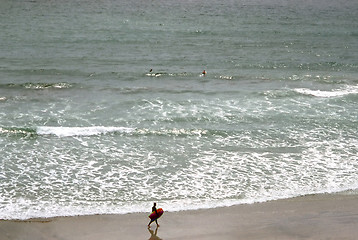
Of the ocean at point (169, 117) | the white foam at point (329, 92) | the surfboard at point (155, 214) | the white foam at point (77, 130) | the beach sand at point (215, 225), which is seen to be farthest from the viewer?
the white foam at point (329, 92)

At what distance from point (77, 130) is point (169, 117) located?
19.3 feet

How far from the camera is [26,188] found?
21.7 meters

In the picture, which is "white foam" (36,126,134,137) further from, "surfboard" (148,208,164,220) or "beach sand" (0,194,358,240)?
"surfboard" (148,208,164,220)

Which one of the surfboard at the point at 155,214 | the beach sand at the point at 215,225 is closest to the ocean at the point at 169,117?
the beach sand at the point at 215,225

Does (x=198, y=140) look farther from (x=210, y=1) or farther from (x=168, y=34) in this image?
(x=210, y=1)

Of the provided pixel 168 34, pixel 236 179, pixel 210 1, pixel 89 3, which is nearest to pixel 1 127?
pixel 236 179

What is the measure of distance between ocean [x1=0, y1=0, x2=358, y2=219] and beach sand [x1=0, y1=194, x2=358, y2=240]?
724 mm

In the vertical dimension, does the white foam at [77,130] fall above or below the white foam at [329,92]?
above

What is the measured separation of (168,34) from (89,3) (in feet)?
126

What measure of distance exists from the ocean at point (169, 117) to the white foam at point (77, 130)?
4.5 inches

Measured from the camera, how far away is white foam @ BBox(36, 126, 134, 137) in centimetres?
2808

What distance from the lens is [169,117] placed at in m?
30.9

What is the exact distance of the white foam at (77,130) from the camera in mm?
28078

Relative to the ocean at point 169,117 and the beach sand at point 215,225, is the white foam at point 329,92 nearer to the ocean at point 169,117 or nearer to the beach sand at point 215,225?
the ocean at point 169,117
